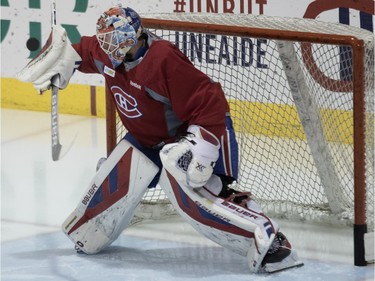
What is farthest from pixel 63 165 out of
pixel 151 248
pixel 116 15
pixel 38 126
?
pixel 116 15

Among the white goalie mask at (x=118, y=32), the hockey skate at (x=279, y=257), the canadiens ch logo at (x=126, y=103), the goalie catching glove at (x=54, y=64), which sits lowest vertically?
the hockey skate at (x=279, y=257)

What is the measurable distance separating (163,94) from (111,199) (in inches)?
18.0

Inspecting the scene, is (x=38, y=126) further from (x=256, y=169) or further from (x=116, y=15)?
(x=116, y=15)

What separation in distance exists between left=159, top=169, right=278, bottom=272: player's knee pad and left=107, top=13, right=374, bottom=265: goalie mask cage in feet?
1.12

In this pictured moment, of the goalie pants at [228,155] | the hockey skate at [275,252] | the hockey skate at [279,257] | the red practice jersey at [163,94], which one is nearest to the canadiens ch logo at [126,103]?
the red practice jersey at [163,94]

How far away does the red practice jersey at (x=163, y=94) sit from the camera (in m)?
4.19

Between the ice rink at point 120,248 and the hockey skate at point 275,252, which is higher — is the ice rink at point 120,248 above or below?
below

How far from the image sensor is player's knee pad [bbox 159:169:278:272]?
4254 millimetres

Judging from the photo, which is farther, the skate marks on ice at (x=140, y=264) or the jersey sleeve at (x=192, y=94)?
the skate marks on ice at (x=140, y=264)

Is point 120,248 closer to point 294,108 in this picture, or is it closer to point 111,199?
point 111,199

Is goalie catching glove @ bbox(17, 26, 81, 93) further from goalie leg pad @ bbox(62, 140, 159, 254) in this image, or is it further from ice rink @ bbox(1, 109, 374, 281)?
ice rink @ bbox(1, 109, 374, 281)

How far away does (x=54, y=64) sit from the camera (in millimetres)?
4465

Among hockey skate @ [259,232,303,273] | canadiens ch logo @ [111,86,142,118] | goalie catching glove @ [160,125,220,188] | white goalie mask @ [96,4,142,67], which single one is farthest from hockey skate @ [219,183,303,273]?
white goalie mask @ [96,4,142,67]

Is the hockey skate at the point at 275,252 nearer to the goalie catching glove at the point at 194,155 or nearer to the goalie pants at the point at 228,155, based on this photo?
the goalie pants at the point at 228,155
